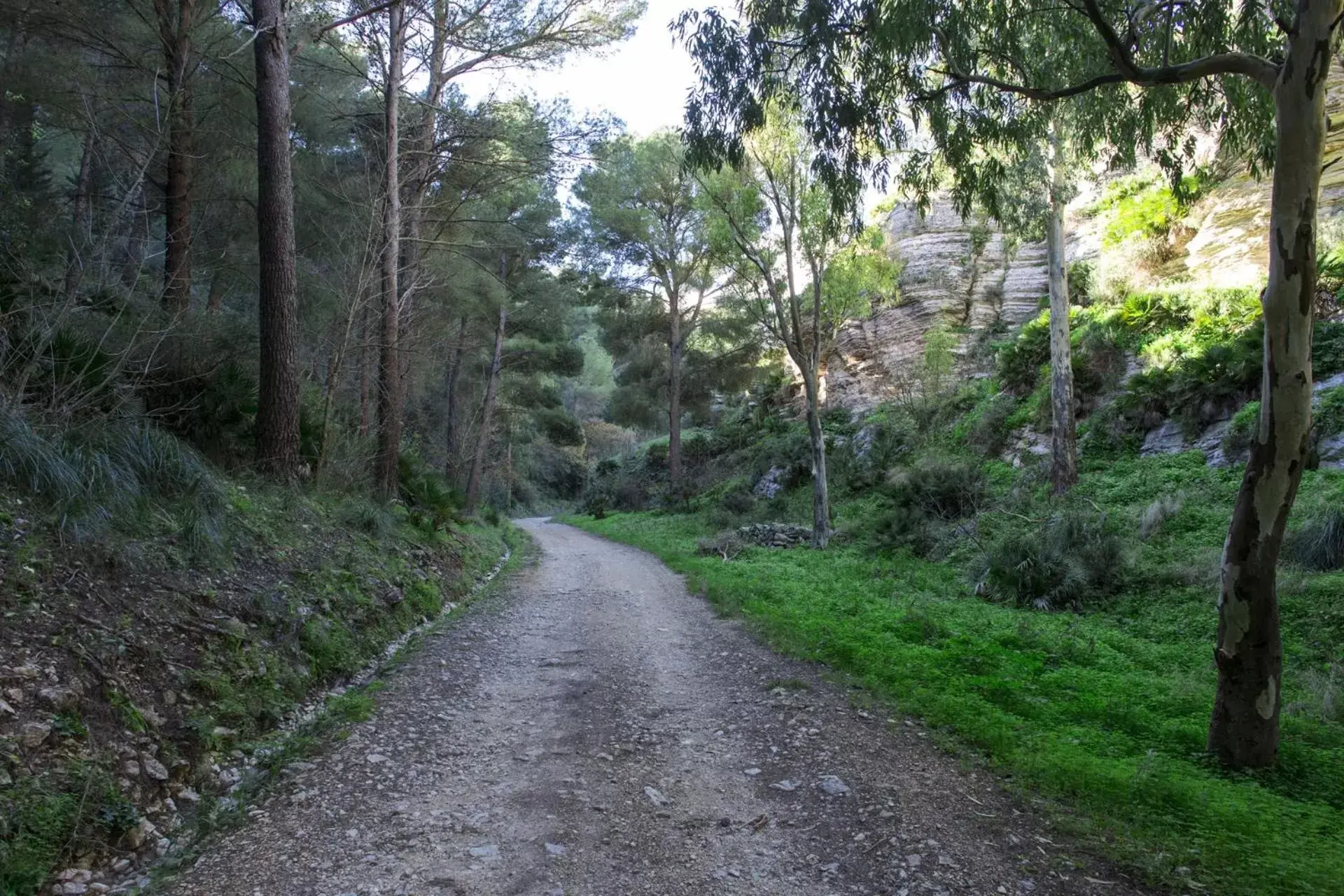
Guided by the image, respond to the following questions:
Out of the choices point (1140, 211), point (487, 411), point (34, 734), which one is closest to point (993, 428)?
point (1140, 211)

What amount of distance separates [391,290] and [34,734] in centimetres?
957

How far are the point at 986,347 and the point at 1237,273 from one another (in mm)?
7439

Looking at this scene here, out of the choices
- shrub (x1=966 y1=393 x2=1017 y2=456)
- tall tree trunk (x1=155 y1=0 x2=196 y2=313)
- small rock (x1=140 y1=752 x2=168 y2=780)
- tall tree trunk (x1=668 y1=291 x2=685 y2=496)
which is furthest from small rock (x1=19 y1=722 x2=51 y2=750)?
tall tree trunk (x1=668 y1=291 x2=685 y2=496)

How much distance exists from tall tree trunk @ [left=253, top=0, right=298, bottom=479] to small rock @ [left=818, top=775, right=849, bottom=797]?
684 cm

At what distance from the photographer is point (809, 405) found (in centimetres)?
1395

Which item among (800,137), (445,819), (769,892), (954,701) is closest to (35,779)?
(445,819)

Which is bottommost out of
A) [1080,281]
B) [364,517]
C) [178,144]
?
[364,517]

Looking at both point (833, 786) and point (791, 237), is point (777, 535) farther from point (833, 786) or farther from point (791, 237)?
point (833, 786)

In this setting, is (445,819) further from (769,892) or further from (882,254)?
(882,254)

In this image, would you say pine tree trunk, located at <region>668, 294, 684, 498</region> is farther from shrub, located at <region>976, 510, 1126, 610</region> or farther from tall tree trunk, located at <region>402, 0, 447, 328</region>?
shrub, located at <region>976, 510, 1126, 610</region>

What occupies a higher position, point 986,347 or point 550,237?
point 550,237

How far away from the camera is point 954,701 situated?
4.80m

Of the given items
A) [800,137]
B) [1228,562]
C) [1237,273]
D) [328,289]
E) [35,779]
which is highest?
[800,137]

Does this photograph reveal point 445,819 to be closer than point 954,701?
Yes
